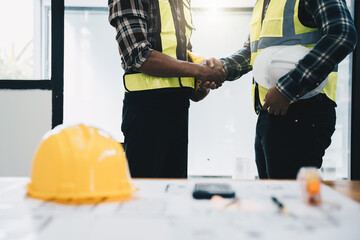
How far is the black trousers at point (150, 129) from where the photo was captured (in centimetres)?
143

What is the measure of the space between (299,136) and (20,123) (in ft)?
6.11

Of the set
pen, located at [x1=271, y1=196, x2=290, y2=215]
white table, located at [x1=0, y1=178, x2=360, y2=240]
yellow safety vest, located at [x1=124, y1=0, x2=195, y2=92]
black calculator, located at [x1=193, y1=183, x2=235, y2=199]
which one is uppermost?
yellow safety vest, located at [x1=124, y1=0, x2=195, y2=92]

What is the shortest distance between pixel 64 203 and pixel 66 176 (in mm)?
51

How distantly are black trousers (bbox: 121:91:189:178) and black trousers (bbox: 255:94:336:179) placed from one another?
397 millimetres

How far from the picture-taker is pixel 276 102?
128cm

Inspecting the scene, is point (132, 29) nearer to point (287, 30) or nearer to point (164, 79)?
point (164, 79)

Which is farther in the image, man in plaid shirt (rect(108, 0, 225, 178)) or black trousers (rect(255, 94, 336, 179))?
man in plaid shirt (rect(108, 0, 225, 178))

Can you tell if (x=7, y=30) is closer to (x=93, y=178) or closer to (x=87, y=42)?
(x=87, y=42)

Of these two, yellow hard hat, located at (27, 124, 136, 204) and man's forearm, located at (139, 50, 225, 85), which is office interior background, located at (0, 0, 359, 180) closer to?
man's forearm, located at (139, 50, 225, 85)

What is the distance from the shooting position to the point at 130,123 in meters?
1.45

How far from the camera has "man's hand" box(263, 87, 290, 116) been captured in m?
1.26

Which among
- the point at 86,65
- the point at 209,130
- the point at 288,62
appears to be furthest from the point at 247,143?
the point at 288,62

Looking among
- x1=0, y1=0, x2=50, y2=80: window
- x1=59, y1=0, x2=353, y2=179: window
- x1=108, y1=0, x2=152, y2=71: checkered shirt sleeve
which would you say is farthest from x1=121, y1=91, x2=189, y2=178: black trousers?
x1=0, y1=0, x2=50, y2=80: window

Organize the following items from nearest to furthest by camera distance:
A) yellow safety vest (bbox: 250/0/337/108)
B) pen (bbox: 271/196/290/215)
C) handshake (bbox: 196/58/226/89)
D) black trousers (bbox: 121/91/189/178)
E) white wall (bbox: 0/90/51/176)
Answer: pen (bbox: 271/196/290/215) → yellow safety vest (bbox: 250/0/337/108) → black trousers (bbox: 121/91/189/178) → handshake (bbox: 196/58/226/89) → white wall (bbox: 0/90/51/176)
